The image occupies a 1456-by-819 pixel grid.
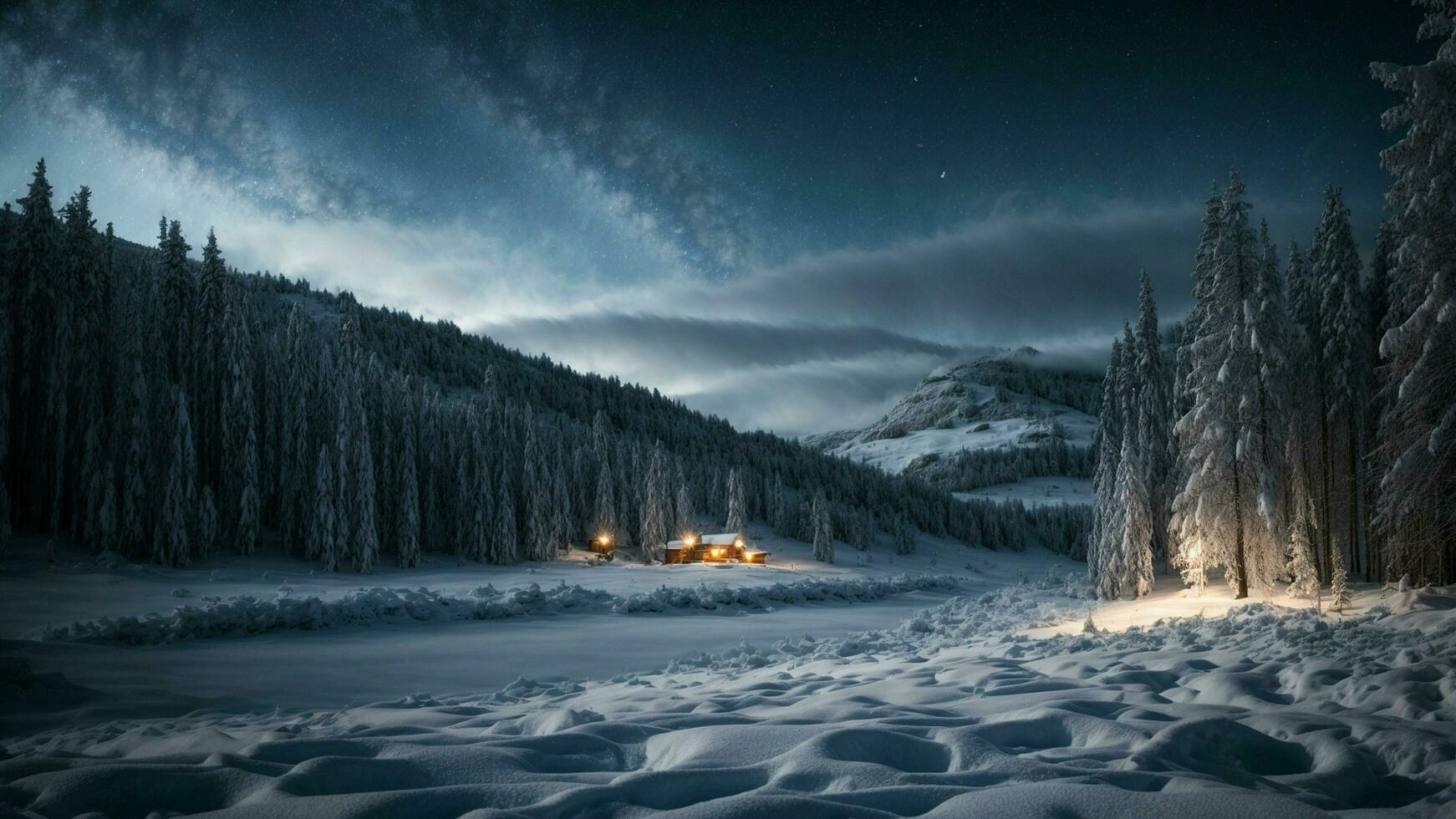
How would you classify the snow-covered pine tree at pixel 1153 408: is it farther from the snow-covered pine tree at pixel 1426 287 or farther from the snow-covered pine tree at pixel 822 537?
the snow-covered pine tree at pixel 822 537

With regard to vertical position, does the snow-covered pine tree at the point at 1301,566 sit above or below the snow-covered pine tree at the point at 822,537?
above

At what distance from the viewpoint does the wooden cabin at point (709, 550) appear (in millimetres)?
68188

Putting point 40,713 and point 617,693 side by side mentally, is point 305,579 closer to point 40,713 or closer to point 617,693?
point 40,713

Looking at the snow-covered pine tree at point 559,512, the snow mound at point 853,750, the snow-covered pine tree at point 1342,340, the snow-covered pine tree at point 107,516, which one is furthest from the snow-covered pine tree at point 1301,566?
the snow-covered pine tree at point 559,512

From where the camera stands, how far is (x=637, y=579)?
4134cm

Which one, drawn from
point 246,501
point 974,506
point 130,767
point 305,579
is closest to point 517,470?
point 246,501

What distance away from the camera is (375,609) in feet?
54.9

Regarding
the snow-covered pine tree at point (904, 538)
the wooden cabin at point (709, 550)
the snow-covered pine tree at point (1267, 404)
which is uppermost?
the snow-covered pine tree at point (1267, 404)

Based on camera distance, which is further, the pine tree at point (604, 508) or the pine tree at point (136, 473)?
the pine tree at point (604, 508)

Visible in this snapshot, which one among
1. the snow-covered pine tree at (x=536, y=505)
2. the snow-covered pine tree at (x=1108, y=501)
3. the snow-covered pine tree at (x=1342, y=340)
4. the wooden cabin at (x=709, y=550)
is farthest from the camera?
the wooden cabin at (x=709, y=550)

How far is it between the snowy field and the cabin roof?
176 ft

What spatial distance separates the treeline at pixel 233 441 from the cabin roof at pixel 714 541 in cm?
398

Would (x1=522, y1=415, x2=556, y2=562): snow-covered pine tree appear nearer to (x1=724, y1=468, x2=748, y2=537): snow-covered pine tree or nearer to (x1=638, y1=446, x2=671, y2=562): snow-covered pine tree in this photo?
(x1=638, y1=446, x2=671, y2=562): snow-covered pine tree

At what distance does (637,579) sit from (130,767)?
1522 inches
